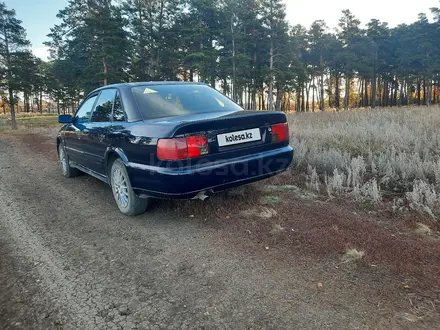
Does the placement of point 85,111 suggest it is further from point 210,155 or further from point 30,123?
A: point 30,123

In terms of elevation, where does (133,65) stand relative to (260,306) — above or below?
above

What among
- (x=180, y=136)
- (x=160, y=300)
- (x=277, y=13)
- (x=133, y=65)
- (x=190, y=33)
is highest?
(x=277, y=13)

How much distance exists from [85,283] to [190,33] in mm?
31286

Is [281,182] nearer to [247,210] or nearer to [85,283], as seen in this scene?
[247,210]

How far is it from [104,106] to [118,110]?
23.2 inches

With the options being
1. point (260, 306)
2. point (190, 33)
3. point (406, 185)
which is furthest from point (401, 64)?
point (260, 306)

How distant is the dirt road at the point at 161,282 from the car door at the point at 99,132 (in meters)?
0.91

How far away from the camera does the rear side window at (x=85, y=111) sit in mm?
4741

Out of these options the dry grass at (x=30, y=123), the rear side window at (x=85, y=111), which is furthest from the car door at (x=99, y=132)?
the dry grass at (x=30, y=123)

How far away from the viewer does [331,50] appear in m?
44.0

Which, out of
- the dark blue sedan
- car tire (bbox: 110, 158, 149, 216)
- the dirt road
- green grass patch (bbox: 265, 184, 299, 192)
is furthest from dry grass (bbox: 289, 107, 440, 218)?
car tire (bbox: 110, 158, 149, 216)

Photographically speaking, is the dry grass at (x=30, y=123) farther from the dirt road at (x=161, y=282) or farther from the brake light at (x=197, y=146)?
the brake light at (x=197, y=146)

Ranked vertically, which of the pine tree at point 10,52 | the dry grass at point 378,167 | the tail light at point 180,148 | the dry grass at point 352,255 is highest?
the pine tree at point 10,52

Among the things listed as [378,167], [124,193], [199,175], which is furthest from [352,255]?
[378,167]
